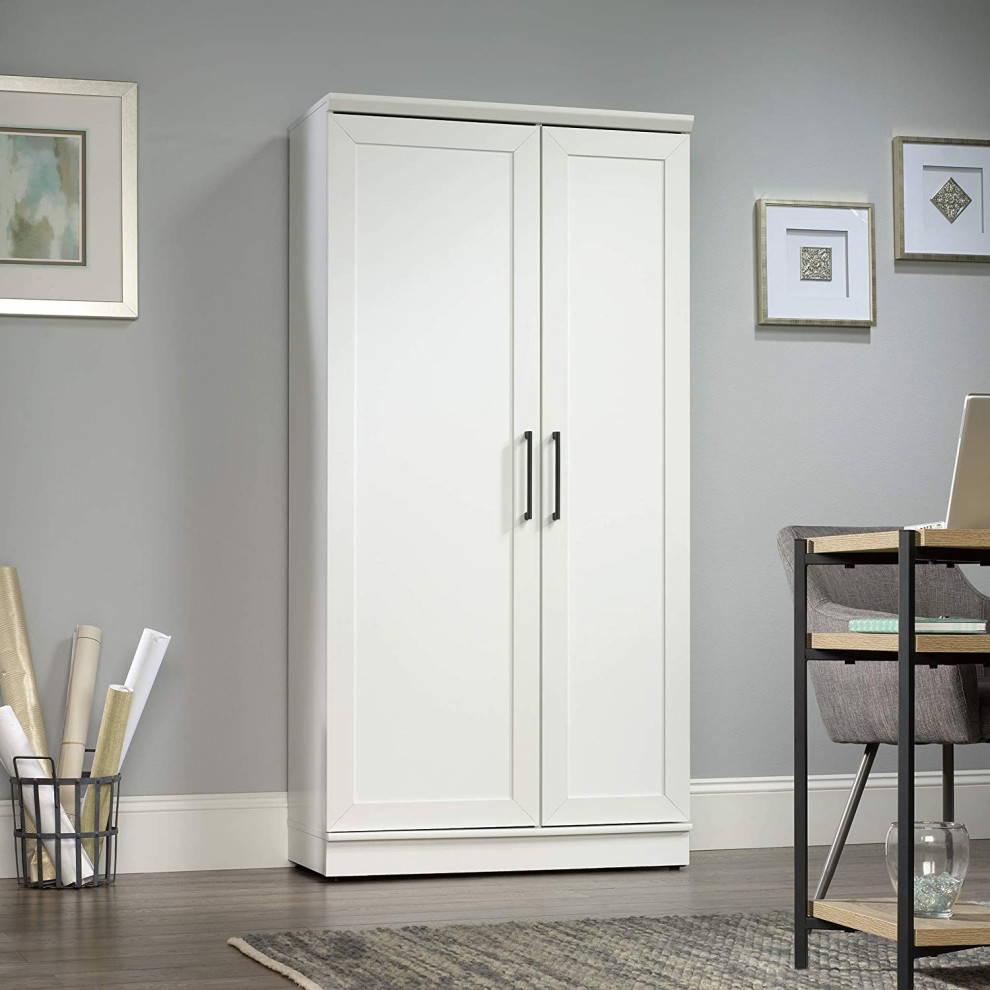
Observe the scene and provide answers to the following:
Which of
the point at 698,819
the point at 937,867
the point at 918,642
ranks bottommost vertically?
the point at 698,819

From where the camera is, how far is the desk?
7.41 ft

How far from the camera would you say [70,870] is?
3.41 m

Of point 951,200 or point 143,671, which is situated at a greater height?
point 951,200

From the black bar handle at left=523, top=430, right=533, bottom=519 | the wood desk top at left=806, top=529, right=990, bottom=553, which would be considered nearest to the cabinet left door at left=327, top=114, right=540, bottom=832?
the black bar handle at left=523, top=430, right=533, bottom=519

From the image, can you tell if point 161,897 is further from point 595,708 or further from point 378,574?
point 595,708

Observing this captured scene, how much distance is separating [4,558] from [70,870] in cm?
78

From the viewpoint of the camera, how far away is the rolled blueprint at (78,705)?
3498 mm

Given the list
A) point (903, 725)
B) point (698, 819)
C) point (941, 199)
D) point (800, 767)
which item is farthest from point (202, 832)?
point (941, 199)

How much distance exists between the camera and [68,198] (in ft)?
12.2

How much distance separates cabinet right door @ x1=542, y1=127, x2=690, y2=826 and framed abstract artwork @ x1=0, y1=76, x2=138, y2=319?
3.53 feet

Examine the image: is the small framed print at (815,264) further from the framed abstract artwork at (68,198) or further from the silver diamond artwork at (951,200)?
the framed abstract artwork at (68,198)

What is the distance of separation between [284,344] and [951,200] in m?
2.00

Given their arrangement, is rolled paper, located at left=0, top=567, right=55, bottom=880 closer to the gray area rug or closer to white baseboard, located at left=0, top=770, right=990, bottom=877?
white baseboard, located at left=0, top=770, right=990, bottom=877

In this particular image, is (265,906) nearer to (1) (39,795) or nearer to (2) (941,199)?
(1) (39,795)
